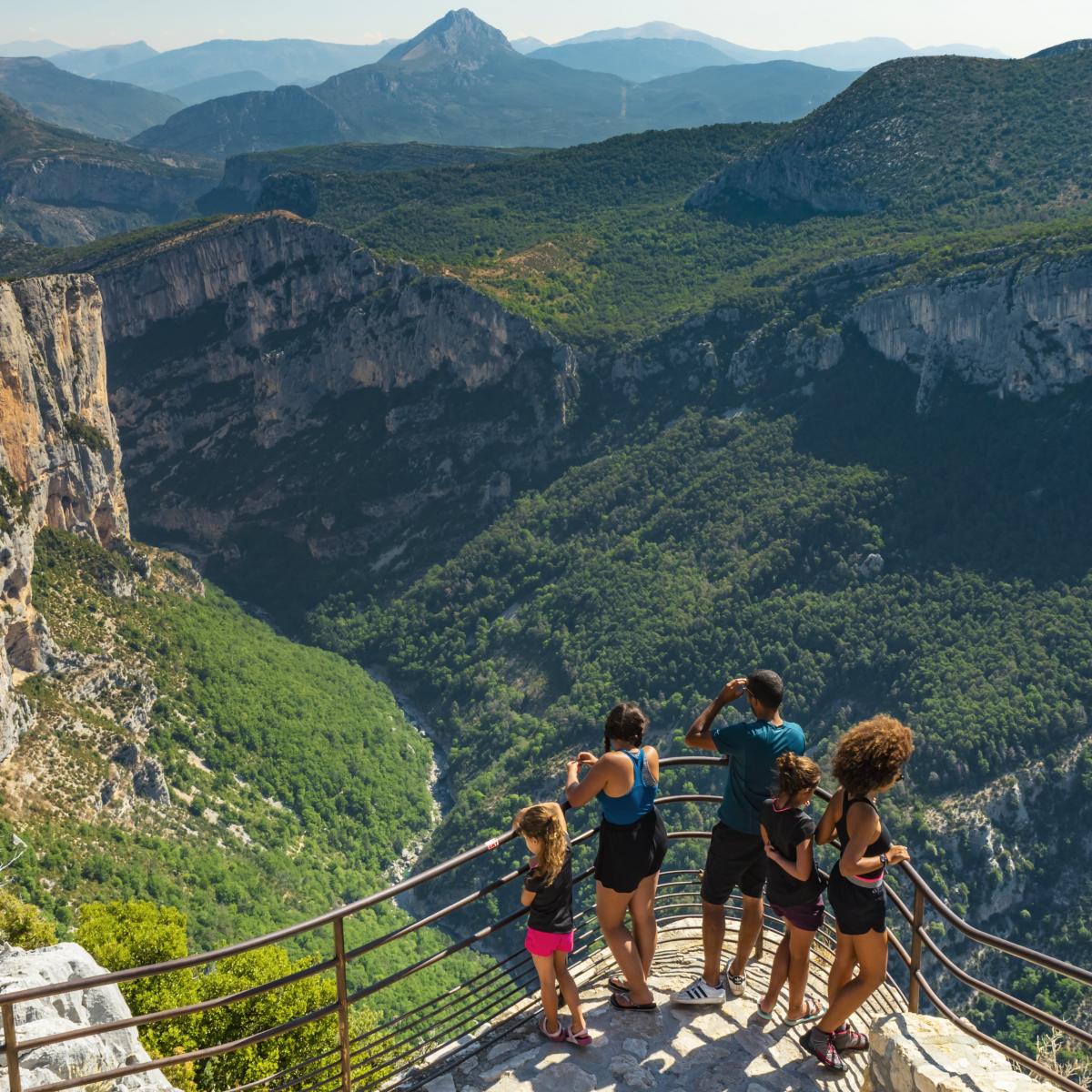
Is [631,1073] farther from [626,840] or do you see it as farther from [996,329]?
[996,329]

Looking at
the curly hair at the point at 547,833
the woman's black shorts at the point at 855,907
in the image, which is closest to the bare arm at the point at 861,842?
the woman's black shorts at the point at 855,907

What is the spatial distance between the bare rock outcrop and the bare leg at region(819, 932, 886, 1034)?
20.4 feet

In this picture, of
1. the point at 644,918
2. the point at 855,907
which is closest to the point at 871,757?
the point at 855,907

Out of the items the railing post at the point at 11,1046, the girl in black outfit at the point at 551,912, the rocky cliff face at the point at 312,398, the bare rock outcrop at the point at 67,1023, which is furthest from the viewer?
the rocky cliff face at the point at 312,398

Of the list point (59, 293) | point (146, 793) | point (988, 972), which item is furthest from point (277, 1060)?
point (59, 293)

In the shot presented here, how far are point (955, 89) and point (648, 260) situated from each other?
3248cm

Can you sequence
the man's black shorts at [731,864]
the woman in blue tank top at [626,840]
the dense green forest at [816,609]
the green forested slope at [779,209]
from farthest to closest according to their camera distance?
the green forested slope at [779,209] < the dense green forest at [816,609] < the man's black shorts at [731,864] < the woman in blue tank top at [626,840]

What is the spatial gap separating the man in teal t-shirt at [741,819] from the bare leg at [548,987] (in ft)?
4.57

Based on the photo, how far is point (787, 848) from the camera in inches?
381

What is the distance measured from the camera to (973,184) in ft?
304

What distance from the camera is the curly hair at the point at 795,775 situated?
9375 millimetres

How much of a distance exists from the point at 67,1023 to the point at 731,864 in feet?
21.7

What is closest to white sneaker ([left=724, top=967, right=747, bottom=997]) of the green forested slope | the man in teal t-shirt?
the man in teal t-shirt

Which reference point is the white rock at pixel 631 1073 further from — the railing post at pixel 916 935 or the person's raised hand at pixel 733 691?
the person's raised hand at pixel 733 691
